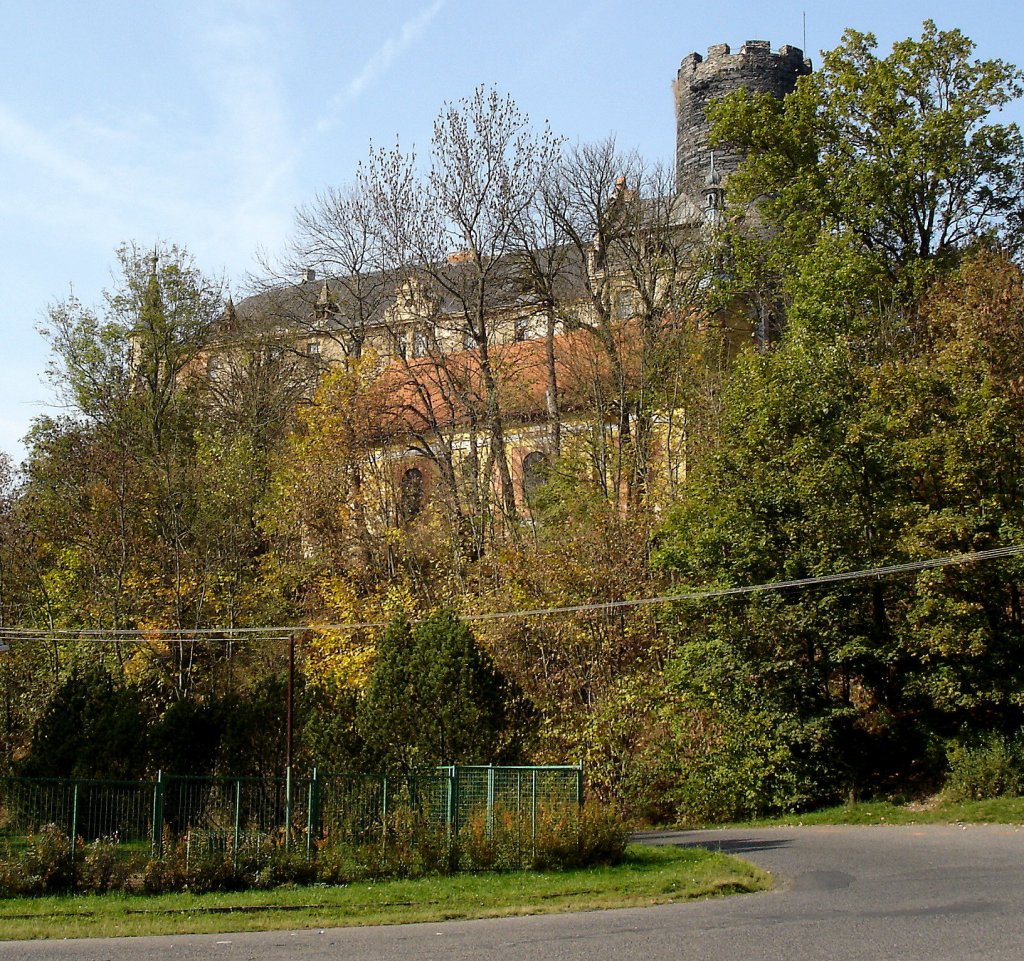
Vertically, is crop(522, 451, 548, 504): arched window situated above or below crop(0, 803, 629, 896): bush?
above

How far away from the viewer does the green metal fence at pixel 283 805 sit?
2125 cm

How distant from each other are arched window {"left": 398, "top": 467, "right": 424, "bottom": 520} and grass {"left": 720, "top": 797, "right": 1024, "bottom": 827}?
17.1m

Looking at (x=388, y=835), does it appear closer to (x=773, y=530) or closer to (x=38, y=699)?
(x=773, y=530)

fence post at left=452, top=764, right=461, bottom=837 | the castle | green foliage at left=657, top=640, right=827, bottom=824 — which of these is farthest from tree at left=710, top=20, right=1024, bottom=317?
fence post at left=452, top=764, right=461, bottom=837

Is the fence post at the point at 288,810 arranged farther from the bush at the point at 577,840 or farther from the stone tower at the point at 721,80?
the stone tower at the point at 721,80

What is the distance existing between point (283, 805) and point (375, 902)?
5888mm

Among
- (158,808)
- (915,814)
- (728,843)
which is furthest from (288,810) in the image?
(915,814)

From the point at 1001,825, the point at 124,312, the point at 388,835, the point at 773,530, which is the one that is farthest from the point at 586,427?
the point at 388,835

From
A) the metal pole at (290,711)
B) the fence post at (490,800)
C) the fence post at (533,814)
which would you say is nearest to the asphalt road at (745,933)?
the fence post at (533,814)

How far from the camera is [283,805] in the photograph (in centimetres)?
2348

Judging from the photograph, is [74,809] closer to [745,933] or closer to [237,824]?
[237,824]

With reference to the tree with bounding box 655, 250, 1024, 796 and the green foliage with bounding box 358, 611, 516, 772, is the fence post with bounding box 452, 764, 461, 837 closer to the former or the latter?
the green foliage with bounding box 358, 611, 516, 772

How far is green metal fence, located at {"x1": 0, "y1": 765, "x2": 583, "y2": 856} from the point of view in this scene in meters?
21.2

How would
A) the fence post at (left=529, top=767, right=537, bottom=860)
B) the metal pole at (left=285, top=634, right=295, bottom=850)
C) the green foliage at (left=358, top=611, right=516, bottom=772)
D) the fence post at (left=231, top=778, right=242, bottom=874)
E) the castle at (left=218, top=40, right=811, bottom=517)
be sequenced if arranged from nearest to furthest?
the fence post at (left=231, top=778, right=242, bottom=874) → the fence post at (left=529, top=767, right=537, bottom=860) → the metal pole at (left=285, top=634, right=295, bottom=850) → the green foliage at (left=358, top=611, right=516, bottom=772) → the castle at (left=218, top=40, right=811, bottom=517)
